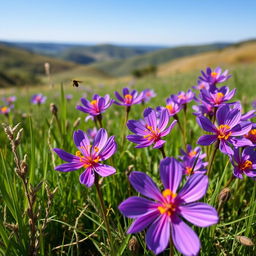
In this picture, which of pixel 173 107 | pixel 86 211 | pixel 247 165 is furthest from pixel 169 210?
pixel 173 107

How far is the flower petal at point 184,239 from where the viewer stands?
92cm

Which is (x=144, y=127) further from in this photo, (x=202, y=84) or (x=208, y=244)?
(x=202, y=84)

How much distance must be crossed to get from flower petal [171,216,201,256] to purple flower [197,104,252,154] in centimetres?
49

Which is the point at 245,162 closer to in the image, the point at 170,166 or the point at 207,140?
the point at 207,140

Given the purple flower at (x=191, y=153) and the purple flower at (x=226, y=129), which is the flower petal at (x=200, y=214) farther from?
the purple flower at (x=191, y=153)

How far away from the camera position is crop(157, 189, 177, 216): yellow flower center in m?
1.04

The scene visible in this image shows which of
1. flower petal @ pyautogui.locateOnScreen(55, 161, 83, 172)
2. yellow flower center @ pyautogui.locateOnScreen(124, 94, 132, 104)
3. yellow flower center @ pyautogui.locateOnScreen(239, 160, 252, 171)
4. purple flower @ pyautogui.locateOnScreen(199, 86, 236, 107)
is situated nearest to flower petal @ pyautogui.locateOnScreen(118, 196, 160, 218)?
flower petal @ pyautogui.locateOnScreen(55, 161, 83, 172)

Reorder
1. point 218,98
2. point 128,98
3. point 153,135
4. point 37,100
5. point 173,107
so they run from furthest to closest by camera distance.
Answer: point 37,100 → point 128,98 → point 173,107 → point 218,98 → point 153,135

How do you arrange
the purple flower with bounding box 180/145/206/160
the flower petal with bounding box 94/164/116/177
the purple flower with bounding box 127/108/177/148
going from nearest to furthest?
the flower petal with bounding box 94/164/116/177, the purple flower with bounding box 127/108/177/148, the purple flower with bounding box 180/145/206/160

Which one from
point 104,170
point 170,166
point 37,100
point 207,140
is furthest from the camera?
point 37,100

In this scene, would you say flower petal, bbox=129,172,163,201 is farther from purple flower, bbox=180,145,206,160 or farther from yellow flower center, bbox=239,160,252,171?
purple flower, bbox=180,145,206,160

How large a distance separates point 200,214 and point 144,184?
9.1 inches

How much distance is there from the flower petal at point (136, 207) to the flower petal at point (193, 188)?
12 centimetres

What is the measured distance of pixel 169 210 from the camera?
1.05m
